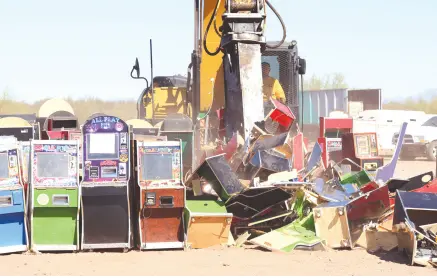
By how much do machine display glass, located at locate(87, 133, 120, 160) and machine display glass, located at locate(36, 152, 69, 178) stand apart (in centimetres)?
34

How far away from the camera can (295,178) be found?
11992mm

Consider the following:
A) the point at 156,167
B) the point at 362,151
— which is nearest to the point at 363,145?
the point at 362,151

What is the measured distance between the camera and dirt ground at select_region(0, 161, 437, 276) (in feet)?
30.7

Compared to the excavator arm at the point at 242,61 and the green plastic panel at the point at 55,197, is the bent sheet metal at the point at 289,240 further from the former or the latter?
the excavator arm at the point at 242,61

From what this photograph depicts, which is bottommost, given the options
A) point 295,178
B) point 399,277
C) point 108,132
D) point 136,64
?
point 399,277

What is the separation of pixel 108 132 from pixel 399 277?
13.7 feet

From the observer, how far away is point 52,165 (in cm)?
1059

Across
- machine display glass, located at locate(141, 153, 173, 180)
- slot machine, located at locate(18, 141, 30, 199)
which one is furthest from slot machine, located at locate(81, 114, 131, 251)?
slot machine, located at locate(18, 141, 30, 199)

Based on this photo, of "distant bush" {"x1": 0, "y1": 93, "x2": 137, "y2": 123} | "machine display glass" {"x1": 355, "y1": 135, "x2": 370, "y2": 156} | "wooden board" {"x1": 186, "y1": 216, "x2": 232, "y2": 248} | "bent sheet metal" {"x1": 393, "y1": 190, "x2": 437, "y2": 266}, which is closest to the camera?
"bent sheet metal" {"x1": 393, "y1": 190, "x2": 437, "y2": 266}

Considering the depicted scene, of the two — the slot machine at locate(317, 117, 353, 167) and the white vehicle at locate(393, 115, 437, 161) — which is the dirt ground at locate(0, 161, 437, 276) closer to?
the slot machine at locate(317, 117, 353, 167)

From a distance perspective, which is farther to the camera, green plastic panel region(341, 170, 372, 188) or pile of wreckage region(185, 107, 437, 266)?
green plastic panel region(341, 170, 372, 188)

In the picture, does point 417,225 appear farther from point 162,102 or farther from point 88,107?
point 88,107

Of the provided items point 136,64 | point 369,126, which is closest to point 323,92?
point 369,126

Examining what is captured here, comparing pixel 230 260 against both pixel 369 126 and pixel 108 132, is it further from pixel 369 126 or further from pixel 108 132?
pixel 369 126
